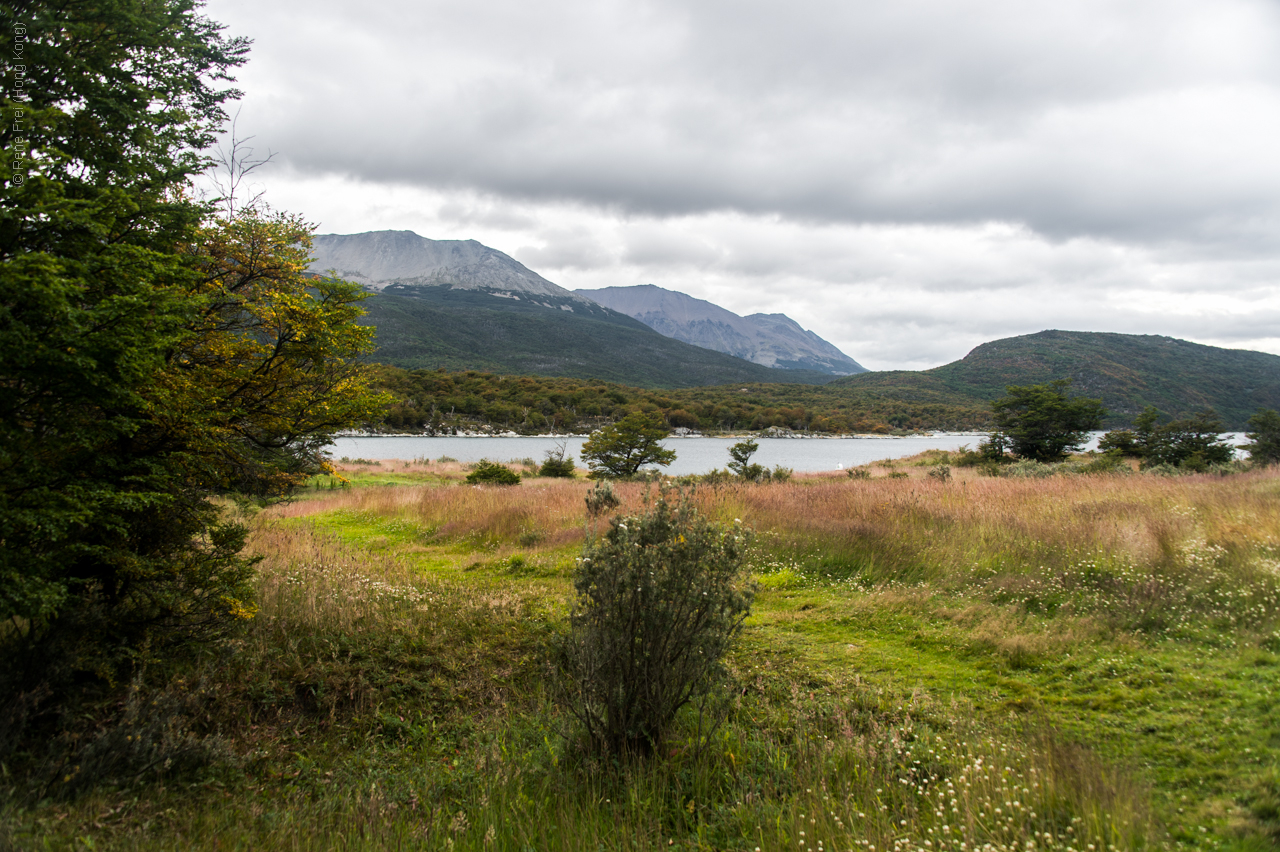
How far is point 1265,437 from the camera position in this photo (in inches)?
1022

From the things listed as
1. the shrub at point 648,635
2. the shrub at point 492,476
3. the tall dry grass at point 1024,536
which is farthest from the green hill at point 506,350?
the shrub at point 648,635

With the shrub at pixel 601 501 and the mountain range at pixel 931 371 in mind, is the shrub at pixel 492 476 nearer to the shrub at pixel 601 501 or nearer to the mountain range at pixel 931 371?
the shrub at pixel 601 501

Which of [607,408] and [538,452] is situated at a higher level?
[607,408]

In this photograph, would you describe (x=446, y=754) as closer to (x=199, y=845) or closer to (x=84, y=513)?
(x=199, y=845)

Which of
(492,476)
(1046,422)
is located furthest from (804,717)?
(1046,422)

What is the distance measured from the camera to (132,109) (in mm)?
5234

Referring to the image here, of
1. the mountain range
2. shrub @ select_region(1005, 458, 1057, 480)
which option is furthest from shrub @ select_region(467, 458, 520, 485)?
the mountain range

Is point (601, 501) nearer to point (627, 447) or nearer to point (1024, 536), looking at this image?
point (1024, 536)

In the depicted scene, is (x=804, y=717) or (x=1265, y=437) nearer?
(x=804, y=717)

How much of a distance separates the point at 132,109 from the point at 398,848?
638cm

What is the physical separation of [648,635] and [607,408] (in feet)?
307

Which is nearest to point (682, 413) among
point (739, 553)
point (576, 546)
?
point (576, 546)

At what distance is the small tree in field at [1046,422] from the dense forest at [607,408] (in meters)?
55.4

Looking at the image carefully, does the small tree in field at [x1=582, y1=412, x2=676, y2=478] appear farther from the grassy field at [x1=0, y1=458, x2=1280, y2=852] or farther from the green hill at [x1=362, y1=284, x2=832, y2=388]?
the green hill at [x1=362, y1=284, x2=832, y2=388]
